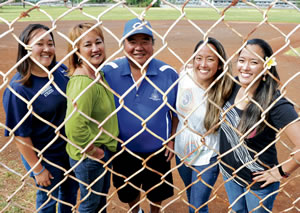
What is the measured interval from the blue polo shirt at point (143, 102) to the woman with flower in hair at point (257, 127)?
54 cm

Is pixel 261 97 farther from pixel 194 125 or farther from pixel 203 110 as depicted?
pixel 194 125

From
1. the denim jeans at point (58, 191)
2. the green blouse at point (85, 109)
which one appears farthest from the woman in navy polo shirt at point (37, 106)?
the green blouse at point (85, 109)

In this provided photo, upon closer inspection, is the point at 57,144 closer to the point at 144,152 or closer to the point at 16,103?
the point at 16,103

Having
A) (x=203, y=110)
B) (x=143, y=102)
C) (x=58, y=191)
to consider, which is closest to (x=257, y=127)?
(x=203, y=110)

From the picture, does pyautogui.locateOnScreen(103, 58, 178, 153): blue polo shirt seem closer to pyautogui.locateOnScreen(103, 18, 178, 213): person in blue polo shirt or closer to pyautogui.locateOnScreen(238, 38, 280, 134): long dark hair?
pyautogui.locateOnScreen(103, 18, 178, 213): person in blue polo shirt

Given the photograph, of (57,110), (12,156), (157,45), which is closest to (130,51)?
(57,110)

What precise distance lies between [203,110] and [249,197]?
0.75 meters

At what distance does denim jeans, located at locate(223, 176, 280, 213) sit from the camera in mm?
1904

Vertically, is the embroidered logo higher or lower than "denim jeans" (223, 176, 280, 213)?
higher

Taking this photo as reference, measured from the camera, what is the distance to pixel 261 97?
5.77 feet

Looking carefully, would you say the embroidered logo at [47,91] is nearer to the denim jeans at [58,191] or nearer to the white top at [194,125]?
the denim jeans at [58,191]

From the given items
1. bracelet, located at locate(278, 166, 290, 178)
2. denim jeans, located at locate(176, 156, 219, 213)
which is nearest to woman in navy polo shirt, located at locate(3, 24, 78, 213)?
denim jeans, located at locate(176, 156, 219, 213)

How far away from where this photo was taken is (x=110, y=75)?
88.6 inches

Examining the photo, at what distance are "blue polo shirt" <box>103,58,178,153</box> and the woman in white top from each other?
0.15 metres
